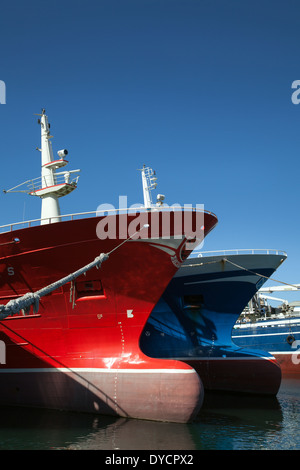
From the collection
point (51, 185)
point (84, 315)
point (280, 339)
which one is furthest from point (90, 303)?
point (280, 339)

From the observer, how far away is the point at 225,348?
18.5 metres

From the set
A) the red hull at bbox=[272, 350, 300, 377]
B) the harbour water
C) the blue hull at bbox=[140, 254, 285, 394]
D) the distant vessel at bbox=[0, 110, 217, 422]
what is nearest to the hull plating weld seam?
the distant vessel at bbox=[0, 110, 217, 422]

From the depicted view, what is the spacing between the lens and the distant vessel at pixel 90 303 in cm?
1217

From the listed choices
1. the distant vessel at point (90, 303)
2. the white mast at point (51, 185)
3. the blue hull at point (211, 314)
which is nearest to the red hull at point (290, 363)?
the blue hull at point (211, 314)

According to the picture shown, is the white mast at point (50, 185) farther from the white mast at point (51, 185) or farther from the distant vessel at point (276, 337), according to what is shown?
the distant vessel at point (276, 337)

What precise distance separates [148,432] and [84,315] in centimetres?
399

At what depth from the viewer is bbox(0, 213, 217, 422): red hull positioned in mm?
12188

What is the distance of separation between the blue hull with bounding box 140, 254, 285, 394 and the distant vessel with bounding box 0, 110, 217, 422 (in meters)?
5.04

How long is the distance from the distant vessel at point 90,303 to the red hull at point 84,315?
1.2 inches

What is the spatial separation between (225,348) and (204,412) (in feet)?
16.6

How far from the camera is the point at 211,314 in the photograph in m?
18.7

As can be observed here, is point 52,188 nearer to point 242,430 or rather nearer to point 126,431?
point 126,431

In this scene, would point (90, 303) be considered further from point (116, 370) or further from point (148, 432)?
point (148, 432)
